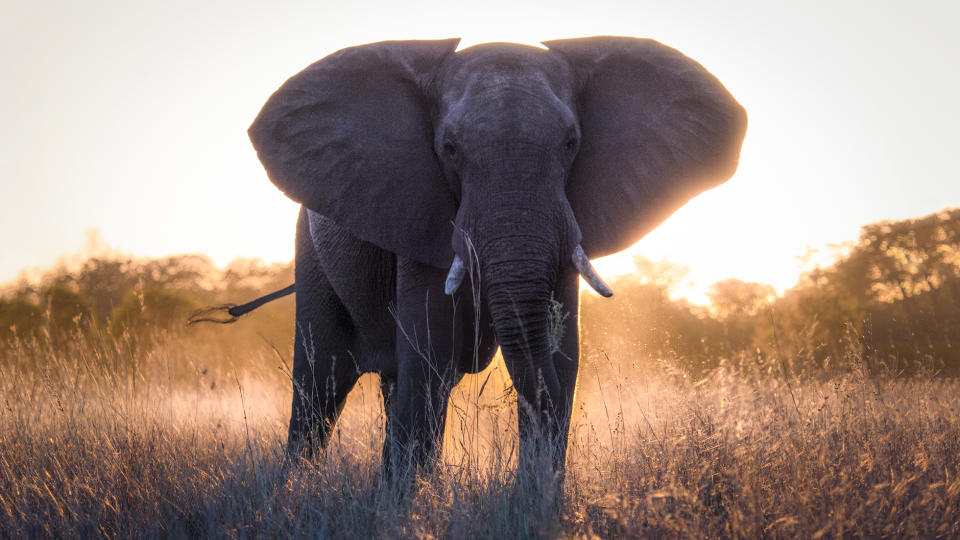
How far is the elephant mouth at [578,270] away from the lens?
13.3 ft

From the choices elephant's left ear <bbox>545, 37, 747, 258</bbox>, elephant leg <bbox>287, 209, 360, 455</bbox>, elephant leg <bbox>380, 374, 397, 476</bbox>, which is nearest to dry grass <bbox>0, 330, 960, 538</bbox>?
elephant leg <bbox>380, 374, 397, 476</bbox>

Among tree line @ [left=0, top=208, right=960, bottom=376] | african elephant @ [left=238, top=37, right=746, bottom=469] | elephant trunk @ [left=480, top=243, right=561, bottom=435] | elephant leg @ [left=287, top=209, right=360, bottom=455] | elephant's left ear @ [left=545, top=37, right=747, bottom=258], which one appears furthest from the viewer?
tree line @ [left=0, top=208, right=960, bottom=376]

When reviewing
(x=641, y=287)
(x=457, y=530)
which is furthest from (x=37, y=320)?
(x=457, y=530)

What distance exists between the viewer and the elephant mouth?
404 centimetres

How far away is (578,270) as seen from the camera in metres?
4.17

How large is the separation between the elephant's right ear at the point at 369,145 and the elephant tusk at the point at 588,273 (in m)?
0.66

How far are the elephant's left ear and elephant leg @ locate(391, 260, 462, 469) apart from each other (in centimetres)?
98

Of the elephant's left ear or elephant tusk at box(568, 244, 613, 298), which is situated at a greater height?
the elephant's left ear

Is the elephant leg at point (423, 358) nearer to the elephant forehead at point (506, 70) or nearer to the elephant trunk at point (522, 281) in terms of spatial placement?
the elephant trunk at point (522, 281)

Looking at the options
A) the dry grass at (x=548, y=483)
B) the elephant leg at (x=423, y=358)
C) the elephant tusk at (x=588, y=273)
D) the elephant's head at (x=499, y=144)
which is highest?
the elephant's head at (x=499, y=144)

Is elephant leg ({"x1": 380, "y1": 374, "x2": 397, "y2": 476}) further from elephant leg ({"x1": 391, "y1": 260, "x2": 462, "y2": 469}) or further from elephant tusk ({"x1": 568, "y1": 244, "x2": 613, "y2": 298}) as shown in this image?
elephant tusk ({"x1": 568, "y1": 244, "x2": 613, "y2": 298})

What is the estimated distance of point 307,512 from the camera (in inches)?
136

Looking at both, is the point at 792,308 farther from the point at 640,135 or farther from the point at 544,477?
the point at 544,477

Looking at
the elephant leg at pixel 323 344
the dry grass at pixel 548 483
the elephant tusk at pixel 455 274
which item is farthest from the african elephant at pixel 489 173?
the elephant leg at pixel 323 344
